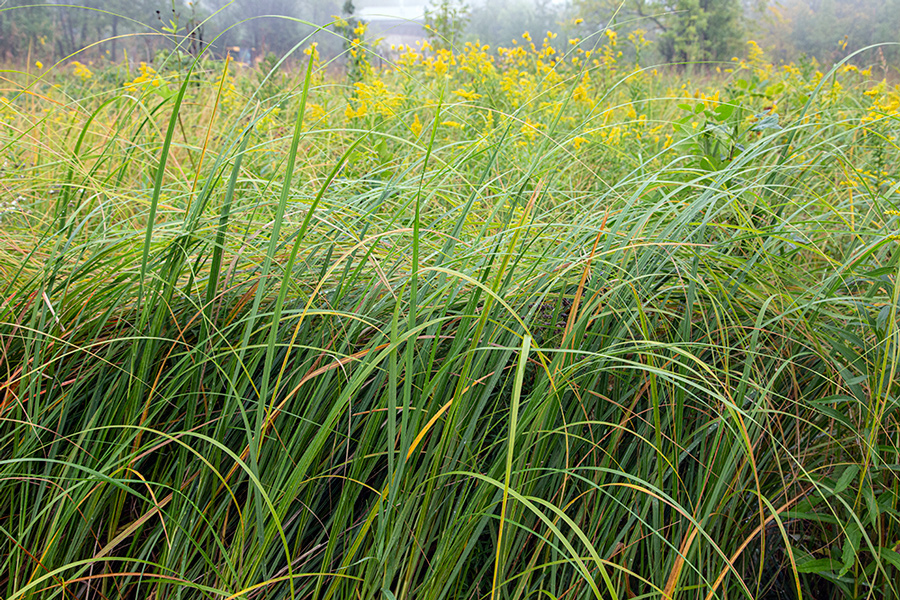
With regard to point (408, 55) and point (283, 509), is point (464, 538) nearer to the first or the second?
point (283, 509)

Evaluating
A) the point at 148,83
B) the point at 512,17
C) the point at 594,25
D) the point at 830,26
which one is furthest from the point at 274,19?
the point at 830,26

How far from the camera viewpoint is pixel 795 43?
46.3 ft

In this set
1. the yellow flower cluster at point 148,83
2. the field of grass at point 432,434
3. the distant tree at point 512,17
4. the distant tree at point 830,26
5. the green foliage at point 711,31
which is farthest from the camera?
the distant tree at point 512,17

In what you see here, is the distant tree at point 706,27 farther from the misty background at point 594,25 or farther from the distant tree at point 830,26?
the distant tree at point 830,26

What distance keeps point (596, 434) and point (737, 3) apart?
54.4 ft

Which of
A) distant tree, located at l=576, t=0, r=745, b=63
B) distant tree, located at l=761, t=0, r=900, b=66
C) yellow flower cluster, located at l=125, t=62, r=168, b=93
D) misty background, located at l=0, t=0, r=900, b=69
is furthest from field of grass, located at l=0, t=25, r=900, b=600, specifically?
distant tree, located at l=761, t=0, r=900, b=66

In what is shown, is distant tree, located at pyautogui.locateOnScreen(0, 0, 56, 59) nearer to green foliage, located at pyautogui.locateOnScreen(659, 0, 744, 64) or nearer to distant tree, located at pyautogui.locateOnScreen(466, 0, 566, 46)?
distant tree, located at pyautogui.locateOnScreen(466, 0, 566, 46)

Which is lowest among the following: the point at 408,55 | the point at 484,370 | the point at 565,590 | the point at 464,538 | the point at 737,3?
the point at 565,590

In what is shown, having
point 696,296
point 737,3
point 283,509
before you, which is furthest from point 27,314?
point 737,3

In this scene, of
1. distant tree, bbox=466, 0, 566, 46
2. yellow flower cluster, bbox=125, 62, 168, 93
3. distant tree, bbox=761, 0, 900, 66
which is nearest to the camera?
yellow flower cluster, bbox=125, 62, 168, 93

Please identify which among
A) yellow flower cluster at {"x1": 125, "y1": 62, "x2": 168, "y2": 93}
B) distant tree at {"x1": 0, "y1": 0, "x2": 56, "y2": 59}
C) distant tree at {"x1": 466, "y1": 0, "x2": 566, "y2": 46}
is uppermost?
distant tree at {"x1": 466, "y1": 0, "x2": 566, "y2": 46}

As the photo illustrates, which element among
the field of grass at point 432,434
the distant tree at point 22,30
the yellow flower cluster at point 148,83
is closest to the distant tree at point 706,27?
the distant tree at point 22,30

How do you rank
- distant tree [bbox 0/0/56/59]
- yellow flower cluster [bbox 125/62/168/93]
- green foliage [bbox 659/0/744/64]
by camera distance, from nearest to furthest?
yellow flower cluster [bbox 125/62/168/93] < distant tree [bbox 0/0/56/59] < green foliage [bbox 659/0/744/64]

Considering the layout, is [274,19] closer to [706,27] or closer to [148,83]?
[706,27]
